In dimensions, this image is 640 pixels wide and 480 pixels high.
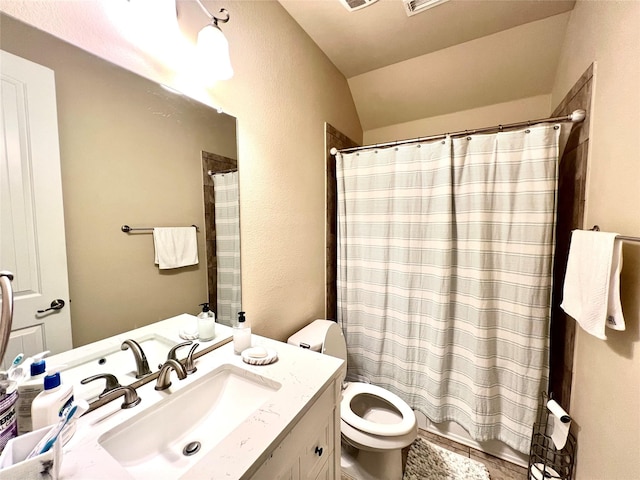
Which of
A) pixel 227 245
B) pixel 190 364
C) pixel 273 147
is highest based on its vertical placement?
pixel 273 147

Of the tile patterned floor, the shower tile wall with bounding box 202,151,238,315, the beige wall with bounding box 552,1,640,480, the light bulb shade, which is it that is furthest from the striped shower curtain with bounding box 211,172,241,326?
the beige wall with bounding box 552,1,640,480

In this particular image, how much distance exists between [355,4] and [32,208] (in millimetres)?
1635

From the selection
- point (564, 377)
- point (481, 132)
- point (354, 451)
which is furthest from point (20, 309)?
point (564, 377)

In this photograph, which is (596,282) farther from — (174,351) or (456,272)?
(174,351)

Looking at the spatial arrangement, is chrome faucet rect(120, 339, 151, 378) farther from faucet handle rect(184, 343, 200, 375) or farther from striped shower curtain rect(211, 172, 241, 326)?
striped shower curtain rect(211, 172, 241, 326)

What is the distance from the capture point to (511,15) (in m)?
1.44

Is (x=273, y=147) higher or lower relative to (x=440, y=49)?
lower

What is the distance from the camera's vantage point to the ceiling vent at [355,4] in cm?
132

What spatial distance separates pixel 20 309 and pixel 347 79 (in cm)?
228

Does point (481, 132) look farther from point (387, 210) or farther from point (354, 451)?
point (354, 451)

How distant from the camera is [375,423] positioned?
52.8 inches

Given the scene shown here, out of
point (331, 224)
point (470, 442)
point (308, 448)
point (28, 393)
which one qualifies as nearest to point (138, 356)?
point (28, 393)

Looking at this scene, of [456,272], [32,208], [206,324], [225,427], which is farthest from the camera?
[456,272]

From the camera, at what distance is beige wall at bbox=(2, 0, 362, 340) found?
38.5 inches
